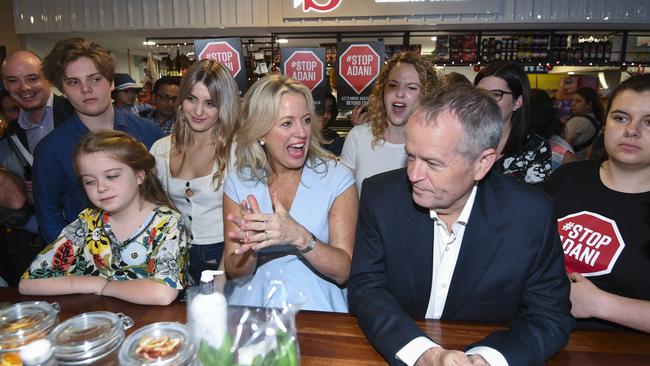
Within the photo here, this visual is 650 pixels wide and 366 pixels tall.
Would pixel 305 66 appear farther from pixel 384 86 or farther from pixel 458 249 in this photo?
pixel 458 249

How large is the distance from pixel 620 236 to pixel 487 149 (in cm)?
62

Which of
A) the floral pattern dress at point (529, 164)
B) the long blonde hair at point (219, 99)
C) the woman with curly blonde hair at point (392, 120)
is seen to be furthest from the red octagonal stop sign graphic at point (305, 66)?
the floral pattern dress at point (529, 164)

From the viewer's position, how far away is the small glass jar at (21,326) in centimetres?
102

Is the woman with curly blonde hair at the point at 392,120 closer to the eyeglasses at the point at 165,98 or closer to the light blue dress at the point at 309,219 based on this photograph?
the light blue dress at the point at 309,219

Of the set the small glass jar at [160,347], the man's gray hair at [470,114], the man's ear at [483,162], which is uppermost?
the man's gray hair at [470,114]

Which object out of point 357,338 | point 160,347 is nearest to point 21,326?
point 160,347

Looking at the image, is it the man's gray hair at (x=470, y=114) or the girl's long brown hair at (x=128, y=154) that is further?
the girl's long brown hair at (x=128, y=154)

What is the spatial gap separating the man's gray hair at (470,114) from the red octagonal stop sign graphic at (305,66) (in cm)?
308

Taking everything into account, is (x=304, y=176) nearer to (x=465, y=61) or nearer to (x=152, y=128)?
(x=152, y=128)

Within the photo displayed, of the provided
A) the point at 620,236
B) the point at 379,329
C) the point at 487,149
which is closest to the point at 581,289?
the point at 620,236

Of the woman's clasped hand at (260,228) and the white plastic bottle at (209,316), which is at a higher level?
the woman's clasped hand at (260,228)

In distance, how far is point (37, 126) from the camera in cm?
283

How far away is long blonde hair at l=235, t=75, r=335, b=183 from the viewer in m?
1.73

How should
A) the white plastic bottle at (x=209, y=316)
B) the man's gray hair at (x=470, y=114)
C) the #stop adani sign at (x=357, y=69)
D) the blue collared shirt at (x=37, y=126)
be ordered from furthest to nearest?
the #stop adani sign at (x=357, y=69), the blue collared shirt at (x=37, y=126), the man's gray hair at (x=470, y=114), the white plastic bottle at (x=209, y=316)
